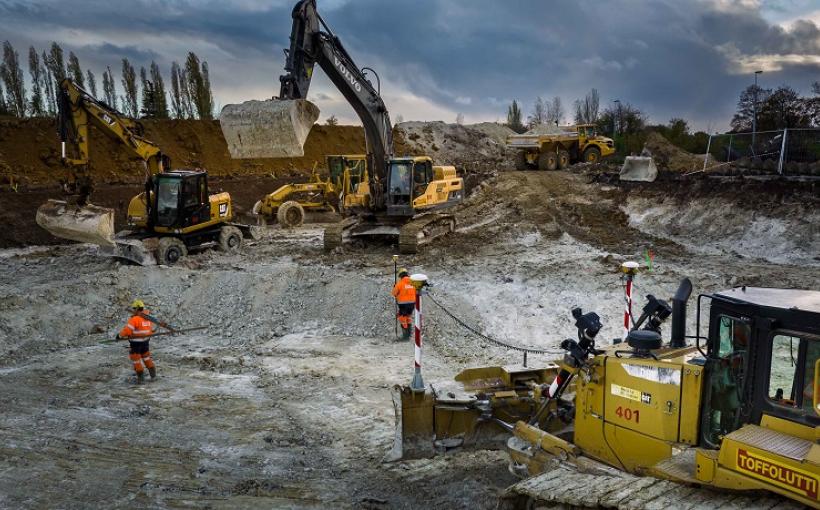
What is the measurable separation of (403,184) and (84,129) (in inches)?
323

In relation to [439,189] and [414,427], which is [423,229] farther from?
[414,427]

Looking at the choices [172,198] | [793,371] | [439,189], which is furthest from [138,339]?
[439,189]

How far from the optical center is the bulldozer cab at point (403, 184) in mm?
17719

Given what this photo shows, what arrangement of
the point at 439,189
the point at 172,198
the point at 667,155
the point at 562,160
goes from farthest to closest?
the point at 562,160
the point at 667,155
the point at 439,189
the point at 172,198

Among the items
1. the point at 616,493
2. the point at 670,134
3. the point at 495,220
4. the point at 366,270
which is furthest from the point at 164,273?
the point at 670,134

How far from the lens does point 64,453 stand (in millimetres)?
7070

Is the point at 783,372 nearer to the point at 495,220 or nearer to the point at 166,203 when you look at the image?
the point at 166,203

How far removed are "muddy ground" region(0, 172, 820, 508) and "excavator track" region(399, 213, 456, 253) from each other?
1.29ft

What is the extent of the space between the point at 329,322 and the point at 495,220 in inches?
407

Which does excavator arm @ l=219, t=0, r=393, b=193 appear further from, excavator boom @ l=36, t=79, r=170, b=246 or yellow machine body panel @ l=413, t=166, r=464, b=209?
excavator boom @ l=36, t=79, r=170, b=246

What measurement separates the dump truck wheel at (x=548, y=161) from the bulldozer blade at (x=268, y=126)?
21.3m

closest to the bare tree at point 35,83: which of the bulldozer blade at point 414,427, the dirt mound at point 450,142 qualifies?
the dirt mound at point 450,142

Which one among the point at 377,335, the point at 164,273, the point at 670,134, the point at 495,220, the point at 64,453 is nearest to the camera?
the point at 64,453

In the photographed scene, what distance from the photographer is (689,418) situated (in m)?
4.62
